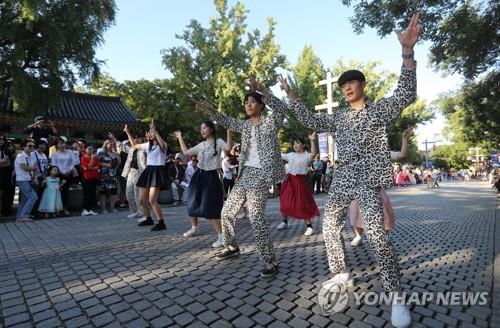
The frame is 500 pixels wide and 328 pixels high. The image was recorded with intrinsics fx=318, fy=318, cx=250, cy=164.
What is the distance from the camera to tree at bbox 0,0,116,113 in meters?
12.2

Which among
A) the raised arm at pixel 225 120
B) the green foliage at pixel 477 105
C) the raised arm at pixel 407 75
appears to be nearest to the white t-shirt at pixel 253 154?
the raised arm at pixel 225 120

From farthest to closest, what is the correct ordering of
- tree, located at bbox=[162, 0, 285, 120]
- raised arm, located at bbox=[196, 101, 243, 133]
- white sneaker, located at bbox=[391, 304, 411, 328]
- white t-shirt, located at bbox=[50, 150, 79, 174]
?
tree, located at bbox=[162, 0, 285, 120], white t-shirt, located at bbox=[50, 150, 79, 174], raised arm, located at bbox=[196, 101, 243, 133], white sneaker, located at bbox=[391, 304, 411, 328]

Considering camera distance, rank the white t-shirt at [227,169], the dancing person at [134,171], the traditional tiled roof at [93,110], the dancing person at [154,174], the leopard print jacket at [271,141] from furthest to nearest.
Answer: the traditional tiled roof at [93,110]
the white t-shirt at [227,169]
the dancing person at [134,171]
the dancing person at [154,174]
the leopard print jacket at [271,141]

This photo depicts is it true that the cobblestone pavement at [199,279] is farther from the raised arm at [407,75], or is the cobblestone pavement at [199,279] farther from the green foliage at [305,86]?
the green foliage at [305,86]

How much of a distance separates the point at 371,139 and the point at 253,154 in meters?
1.41

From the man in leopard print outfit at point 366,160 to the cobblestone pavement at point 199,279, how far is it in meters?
0.41

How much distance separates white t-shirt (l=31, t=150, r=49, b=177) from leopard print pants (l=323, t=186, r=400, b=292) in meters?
7.80

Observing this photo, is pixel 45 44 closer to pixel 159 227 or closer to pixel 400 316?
pixel 159 227

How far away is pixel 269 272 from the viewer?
3.47m

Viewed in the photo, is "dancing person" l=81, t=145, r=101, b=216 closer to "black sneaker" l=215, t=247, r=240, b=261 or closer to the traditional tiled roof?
"black sneaker" l=215, t=247, r=240, b=261

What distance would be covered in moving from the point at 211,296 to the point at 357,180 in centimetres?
172

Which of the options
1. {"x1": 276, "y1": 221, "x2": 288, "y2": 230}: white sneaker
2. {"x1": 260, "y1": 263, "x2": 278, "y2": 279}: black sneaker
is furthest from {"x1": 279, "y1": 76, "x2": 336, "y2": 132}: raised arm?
{"x1": 276, "y1": 221, "x2": 288, "y2": 230}: white sneaker

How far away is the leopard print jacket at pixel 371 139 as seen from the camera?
2598 mm

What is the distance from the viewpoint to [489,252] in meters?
4.78
